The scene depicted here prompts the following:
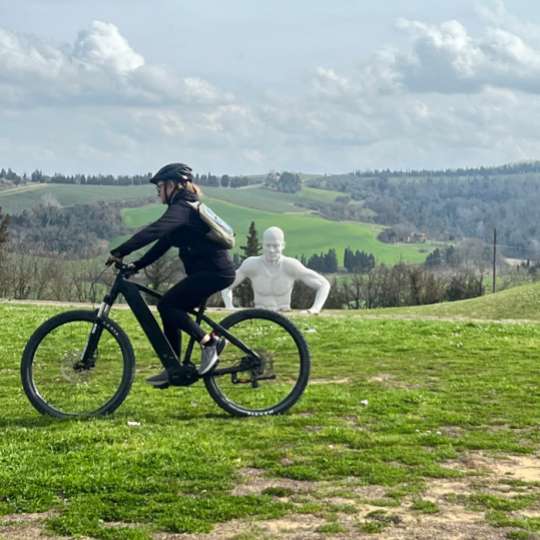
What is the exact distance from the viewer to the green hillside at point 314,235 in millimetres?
173375

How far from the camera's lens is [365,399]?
10359 mm

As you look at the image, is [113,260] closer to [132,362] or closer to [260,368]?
[132,362]

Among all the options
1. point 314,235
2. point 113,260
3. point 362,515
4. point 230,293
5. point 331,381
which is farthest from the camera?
point 314,235

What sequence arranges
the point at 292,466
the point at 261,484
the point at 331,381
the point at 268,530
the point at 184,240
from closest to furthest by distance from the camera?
1. the point at 268,530
2. the point at 261,484
3. the point at 292,466
4. the point at 184,240
5. the point at 331,381

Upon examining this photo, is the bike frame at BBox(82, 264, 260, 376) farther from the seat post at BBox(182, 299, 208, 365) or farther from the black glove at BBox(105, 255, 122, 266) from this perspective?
the black glove at BBox(105, 255, 122, 266)

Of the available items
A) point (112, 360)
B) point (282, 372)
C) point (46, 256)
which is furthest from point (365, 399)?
point (46, 256)

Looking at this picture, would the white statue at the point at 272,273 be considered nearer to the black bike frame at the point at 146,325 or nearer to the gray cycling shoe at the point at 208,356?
the black bike frame at the point at 146,325

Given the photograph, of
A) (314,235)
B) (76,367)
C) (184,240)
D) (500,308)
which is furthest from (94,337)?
(314,235)

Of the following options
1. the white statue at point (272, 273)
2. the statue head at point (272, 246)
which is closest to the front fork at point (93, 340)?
the white statue at point (272, 273)

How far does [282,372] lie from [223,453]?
196 cm

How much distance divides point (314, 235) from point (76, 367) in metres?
177

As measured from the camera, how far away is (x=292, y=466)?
712cm

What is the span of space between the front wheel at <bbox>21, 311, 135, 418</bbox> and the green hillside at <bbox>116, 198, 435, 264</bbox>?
152532mm

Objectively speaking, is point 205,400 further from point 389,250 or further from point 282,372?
point 389,250
